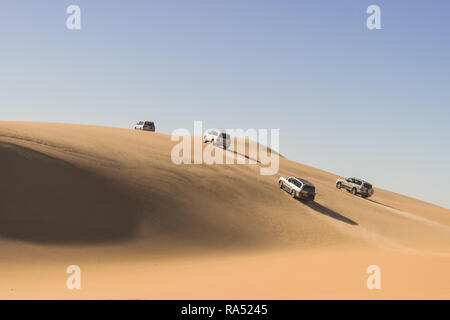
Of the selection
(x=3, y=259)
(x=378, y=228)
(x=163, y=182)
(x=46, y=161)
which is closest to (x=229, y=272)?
(x=3, y=259)

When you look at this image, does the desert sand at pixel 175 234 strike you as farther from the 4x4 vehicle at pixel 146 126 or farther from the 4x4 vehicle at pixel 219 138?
the 4x4 vehicle at pixel 146 126

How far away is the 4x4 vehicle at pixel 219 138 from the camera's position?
3903 cm

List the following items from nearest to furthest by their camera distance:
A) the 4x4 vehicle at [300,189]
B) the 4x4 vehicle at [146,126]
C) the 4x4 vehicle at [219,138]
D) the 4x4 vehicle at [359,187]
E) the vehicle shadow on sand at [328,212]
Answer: the vehicle shadow on sand at [328,212] < the 4x4 vehicle at [300,189] < the 4x4 vehicle at [359,187] < the 4x4 vehicle at [219,138] < the 4x4 vehicle at [146,126]

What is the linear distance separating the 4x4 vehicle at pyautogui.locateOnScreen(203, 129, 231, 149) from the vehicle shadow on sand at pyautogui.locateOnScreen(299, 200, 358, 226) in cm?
1330

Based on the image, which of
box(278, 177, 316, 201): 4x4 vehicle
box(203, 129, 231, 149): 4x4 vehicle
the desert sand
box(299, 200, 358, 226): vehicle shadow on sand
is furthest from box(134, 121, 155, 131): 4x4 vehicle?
box(299, 200, 358, 226): vehicle shadow on sand

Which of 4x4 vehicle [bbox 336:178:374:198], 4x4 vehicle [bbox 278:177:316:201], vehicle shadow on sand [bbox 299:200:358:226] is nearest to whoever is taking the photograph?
vehicle shadow on sand [bbox 299:200:358:226]

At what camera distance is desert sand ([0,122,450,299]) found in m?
11.7

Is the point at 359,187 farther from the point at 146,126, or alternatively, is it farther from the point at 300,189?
the point at 146,126

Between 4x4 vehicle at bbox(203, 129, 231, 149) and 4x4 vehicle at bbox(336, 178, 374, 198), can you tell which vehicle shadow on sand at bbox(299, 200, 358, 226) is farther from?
4x4 vehicle at bbox(203, 129, 231, 149)

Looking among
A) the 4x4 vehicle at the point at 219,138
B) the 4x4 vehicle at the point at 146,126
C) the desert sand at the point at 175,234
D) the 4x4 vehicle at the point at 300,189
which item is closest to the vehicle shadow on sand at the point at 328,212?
the desert sand at the point at 175,234

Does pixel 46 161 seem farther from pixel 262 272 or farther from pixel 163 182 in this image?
pixel 262 272

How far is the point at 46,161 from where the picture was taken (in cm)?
2048

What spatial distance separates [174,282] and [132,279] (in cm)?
156

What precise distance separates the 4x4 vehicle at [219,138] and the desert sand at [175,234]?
784 centimetres
